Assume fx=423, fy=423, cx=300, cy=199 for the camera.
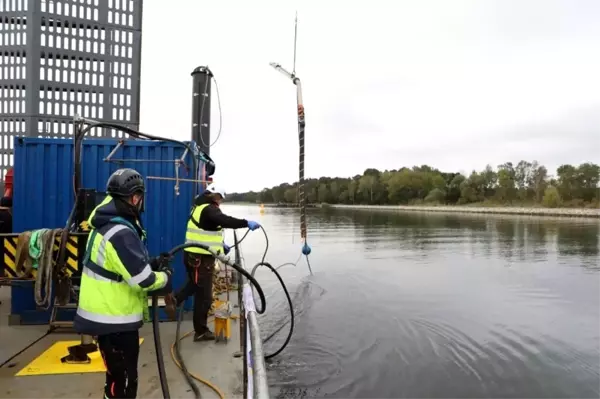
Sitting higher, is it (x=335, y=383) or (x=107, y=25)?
(x=107, y=25)

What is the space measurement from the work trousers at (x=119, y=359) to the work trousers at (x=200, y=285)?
218 centimetres

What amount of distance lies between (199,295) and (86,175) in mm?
2209

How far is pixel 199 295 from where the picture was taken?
509 centimetres

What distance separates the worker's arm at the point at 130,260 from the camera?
8.57 feet

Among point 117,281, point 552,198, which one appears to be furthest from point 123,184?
point 552,198

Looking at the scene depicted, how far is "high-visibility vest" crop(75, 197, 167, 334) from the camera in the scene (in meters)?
2.64

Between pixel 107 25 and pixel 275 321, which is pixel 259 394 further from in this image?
pixel 107 25

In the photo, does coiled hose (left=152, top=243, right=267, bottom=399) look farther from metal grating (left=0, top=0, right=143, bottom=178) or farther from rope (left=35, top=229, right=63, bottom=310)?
metal grating (left=0, top=0, right=143, bottom=178)

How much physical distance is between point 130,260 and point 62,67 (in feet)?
20.1

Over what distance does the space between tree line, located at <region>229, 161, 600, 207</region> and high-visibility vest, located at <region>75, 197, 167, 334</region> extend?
46.5m

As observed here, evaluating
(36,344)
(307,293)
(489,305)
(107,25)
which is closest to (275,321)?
(307,293)

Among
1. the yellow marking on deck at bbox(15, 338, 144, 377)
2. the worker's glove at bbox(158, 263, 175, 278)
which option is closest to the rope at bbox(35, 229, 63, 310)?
the yellow marking on deck at bbox(15, 338, 144, 377)

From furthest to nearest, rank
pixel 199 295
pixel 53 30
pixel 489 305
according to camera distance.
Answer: pixel 489 305 → pixel 53 30 → pixel 199 295

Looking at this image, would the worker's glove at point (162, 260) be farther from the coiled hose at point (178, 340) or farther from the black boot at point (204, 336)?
the black boot at point (204, 336)
